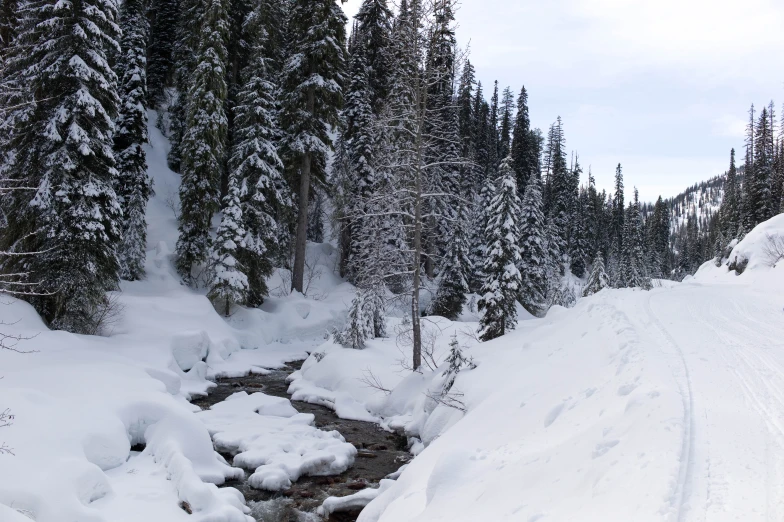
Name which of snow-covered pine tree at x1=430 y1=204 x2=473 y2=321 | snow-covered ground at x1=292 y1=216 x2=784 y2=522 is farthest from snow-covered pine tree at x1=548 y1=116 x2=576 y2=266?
snow-covered ground at x1=292 y1=216 x2=784 y2=522

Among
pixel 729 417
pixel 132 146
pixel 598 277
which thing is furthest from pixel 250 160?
pixel 598 277

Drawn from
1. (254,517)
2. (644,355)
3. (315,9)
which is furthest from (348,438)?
(315,9)

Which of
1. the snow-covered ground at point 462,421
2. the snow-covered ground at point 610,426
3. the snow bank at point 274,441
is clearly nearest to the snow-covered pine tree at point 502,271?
the snow-covered ground at point 462,421

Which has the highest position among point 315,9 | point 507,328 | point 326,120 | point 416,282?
point 315,9

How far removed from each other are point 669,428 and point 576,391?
2826 millimetres

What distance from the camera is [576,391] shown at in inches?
345

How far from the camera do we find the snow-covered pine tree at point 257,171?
26109mm

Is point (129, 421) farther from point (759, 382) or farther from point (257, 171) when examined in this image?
point (257, 171)

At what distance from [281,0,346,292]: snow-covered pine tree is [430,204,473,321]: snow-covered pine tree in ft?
33.3

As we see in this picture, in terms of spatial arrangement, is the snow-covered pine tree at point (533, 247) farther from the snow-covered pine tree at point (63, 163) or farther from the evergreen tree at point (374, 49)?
the snow-covered pine tree at point (63, 163)

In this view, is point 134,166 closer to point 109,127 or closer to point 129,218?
point 129,218

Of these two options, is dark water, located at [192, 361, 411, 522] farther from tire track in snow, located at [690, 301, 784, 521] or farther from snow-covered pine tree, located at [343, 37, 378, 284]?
snow-covered pine tree, located at [343, 37, 378, 284]

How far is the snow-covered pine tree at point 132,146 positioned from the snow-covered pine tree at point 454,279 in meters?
18.3

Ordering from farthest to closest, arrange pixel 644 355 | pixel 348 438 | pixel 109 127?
pixel 109 127 → pixel 348 438 → pixel 644 355
